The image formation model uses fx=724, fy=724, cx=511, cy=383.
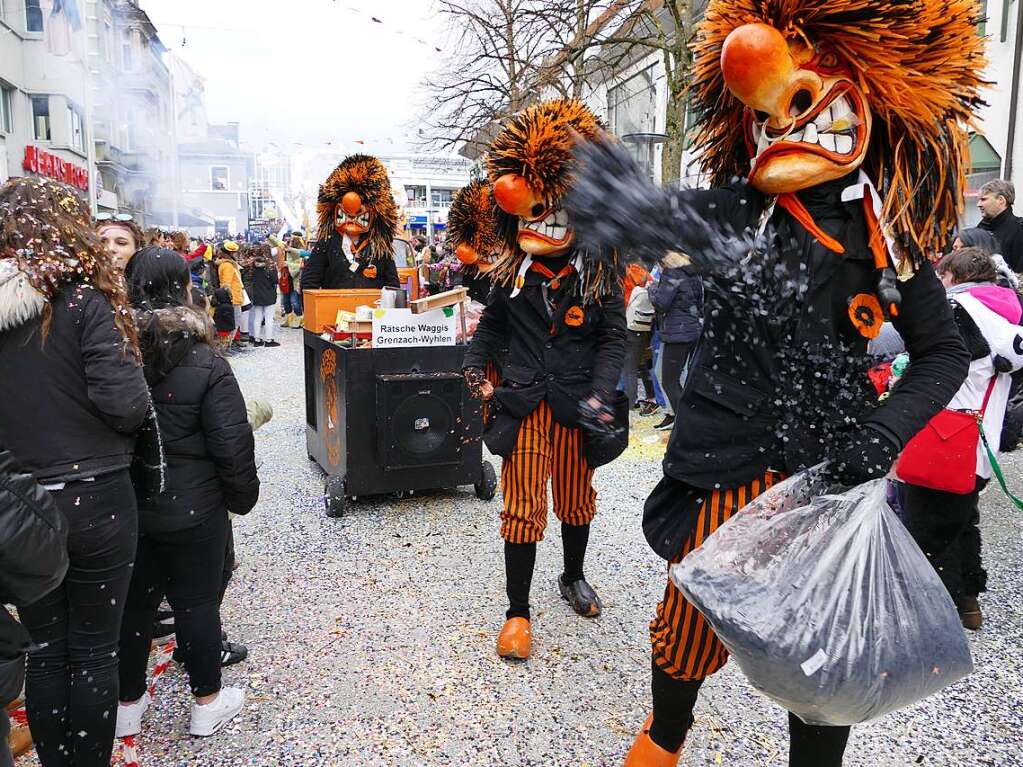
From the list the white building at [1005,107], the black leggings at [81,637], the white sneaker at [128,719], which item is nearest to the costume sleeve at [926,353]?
the black leggings at [81,637]

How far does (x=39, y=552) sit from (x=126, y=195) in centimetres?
3350

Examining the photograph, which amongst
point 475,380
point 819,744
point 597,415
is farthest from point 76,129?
point 819,744

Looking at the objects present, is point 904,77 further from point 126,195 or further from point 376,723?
point 126,195

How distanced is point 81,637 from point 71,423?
57 centimetres

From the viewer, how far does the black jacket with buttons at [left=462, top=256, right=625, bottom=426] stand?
2.74 meters

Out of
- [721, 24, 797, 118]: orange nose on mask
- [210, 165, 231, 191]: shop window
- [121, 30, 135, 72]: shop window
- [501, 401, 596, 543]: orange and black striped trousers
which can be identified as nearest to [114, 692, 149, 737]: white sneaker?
[501, 401, 596, 543]: orange and black striped trousers

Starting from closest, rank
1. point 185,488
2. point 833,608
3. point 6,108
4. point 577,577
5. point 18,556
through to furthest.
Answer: point 833,608 → point 18,556 → point 185,488 → point 577,577 → point 6,108

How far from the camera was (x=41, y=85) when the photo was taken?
17.9 meters

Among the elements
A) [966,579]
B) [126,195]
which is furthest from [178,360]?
[126,195]

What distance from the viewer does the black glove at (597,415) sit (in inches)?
105

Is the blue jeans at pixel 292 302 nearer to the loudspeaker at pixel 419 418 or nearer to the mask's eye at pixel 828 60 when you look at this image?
the loudspeaker at pixel 419 418

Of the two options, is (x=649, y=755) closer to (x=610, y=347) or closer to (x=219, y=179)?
(x=610, y=347)

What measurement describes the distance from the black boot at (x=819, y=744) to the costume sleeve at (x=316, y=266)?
4715 millimetres

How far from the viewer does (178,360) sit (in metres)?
2.23
